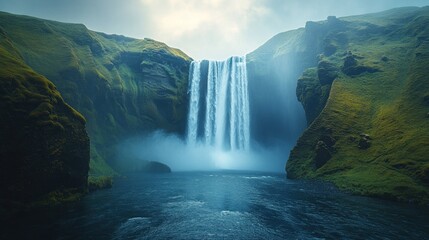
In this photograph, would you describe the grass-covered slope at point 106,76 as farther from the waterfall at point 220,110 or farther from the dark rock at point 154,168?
the dark rock at point 154,168

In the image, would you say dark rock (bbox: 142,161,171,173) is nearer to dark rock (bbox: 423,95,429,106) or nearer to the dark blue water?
the dark blue water

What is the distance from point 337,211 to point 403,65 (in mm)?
67745

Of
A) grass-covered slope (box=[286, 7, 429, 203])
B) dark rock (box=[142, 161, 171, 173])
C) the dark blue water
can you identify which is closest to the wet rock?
grass-covered slope (box=[286, 7, 429, 203])

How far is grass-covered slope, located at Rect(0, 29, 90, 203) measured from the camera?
1042 inches

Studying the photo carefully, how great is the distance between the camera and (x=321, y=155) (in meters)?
55.0

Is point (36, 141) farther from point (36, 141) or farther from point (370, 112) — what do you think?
point (370, 112)

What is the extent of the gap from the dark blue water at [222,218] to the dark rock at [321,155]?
15.0 m

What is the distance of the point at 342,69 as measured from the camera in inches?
3214

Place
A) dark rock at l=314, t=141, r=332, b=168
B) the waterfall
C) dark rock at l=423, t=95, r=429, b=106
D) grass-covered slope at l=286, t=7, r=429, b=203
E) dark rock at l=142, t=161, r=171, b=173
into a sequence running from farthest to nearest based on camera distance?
1. the waterfall
2. dark rock at l=142, t=161, r=171, b=173
3. dark rock at l=423, t=95, r=429, b=106
4. dark rock at l=314, t=141, r=332, b=168
5. grass-covered slope at l=286, t=7, r=429, b=203

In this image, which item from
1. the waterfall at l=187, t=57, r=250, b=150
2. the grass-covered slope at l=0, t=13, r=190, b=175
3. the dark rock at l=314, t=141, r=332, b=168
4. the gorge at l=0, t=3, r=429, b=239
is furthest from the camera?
the waterfall at l=187, t=57, r=250, b=150

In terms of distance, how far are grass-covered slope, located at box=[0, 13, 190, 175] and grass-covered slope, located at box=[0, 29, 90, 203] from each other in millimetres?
26500

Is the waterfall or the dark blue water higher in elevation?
the waterfall

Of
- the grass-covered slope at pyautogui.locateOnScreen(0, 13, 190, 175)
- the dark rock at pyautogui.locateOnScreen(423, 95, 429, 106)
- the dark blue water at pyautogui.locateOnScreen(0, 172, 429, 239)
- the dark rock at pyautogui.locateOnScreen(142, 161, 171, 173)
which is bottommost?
the dark blue water at pyautogui.locateOnScreen(0, 172, 429, 239)

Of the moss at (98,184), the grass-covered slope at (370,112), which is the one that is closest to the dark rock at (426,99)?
the grass-covered slope at (370,112)
